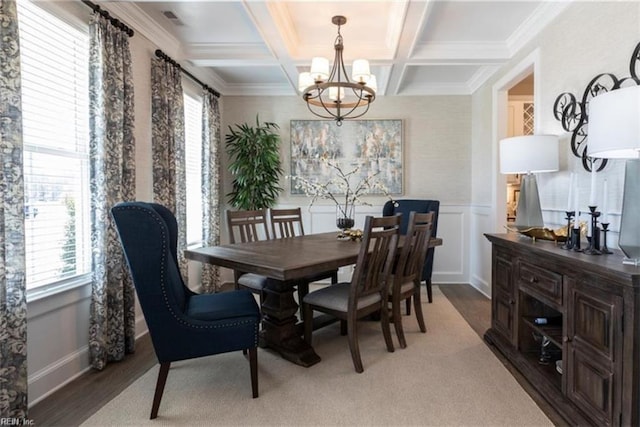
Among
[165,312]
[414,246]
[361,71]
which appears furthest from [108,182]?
[414,246]

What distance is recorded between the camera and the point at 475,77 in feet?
14.2

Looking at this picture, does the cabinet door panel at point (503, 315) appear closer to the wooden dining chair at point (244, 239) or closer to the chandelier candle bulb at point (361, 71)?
the wooden dining chair at point (244, 239)

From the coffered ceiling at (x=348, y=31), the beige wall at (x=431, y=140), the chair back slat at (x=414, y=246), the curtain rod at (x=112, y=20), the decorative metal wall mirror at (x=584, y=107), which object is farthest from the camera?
the beige wall at (x=431, y=140)

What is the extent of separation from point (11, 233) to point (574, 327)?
9.91 ft

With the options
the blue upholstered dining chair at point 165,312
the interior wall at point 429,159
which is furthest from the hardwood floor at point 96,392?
the interior wall at point 429,159

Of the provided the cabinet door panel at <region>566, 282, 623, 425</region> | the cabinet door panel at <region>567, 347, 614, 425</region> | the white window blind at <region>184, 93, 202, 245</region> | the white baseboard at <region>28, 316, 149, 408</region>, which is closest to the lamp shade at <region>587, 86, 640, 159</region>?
the cabinet door panel at <region>566, 282, 623, 425</region>

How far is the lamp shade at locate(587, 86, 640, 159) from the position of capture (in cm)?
141

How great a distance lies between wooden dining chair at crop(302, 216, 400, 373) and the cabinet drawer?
0.88m

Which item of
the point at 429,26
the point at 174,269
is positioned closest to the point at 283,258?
the point at 174,269

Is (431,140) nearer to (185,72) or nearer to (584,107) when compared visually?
(584,107)

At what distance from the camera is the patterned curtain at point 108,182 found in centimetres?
236

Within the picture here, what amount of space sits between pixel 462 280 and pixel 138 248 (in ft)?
14.1

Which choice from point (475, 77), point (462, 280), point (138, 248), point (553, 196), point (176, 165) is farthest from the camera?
point (462, 280)

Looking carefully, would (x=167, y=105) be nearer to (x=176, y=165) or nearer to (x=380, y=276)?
(x=176, y=165)
